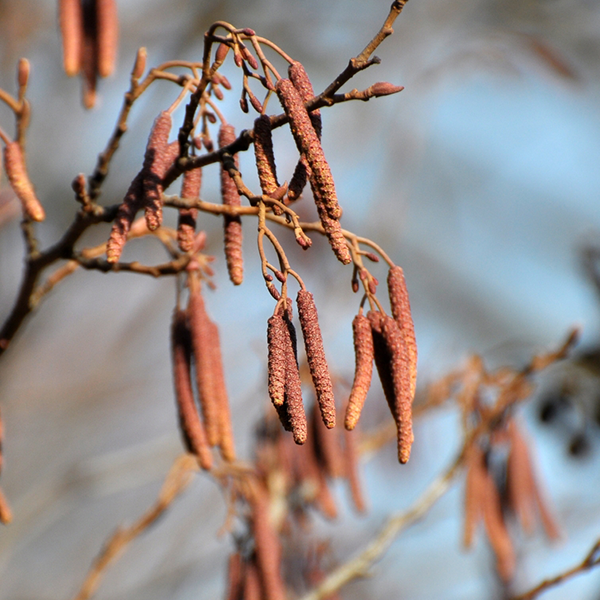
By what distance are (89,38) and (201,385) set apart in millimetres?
763

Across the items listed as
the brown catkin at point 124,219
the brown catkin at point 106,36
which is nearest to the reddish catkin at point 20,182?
the brown catkin at point 124,219

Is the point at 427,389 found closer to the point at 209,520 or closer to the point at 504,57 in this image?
the point at 209,520

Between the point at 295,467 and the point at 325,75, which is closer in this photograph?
the point at 295,467

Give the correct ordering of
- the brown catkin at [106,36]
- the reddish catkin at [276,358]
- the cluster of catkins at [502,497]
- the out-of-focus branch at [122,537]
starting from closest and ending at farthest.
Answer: the reddish catkin at [276,358] < the brown catkin at [106,36] < the out-of-focus branch at [122,537] < the cluster of catkins at [502,497]

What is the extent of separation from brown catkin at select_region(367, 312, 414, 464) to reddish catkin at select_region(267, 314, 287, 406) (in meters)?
0.19

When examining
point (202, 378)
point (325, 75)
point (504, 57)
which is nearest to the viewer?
point (202, 378)

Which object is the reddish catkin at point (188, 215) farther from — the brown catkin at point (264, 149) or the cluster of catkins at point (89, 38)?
the cluster of catkins at point (89, 38)

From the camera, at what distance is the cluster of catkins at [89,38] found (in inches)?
55.1

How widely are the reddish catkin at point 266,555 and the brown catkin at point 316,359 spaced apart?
0.92m

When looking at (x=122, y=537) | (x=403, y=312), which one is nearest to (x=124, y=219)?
(x=403, y=312)

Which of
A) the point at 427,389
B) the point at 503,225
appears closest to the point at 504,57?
the point at 427,389

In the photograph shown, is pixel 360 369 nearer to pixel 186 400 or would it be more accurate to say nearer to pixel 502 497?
pixel 186 400

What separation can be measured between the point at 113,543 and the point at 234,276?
1.10 metres

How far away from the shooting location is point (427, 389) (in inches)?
118
